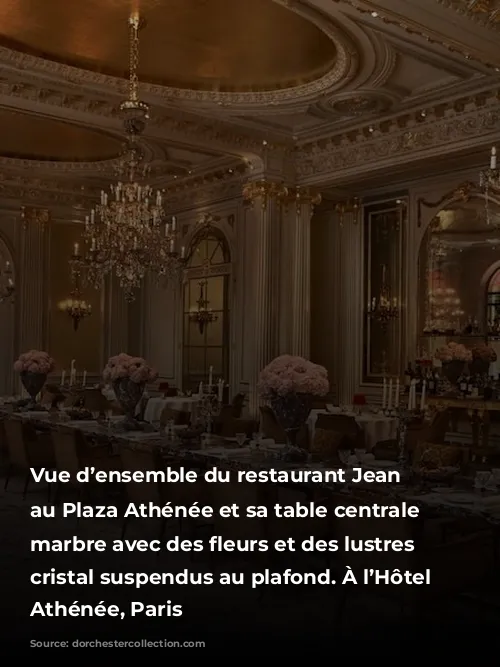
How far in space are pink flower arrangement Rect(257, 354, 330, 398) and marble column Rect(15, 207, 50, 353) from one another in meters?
8.26

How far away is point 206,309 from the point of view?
12.5 meters

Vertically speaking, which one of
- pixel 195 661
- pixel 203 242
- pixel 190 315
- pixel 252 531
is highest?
pixel 203 242

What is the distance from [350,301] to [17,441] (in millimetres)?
5556

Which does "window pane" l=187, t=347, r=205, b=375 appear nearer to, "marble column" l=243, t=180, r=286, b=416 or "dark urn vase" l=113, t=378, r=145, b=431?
"marble column" l=243, t=180, r=286, b=416

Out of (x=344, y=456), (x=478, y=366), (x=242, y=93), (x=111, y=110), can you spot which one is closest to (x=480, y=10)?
(x=344, y=456)

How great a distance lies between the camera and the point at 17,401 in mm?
9180

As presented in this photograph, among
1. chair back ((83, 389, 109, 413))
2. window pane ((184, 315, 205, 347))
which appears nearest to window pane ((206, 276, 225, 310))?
window pane ((184, 315, 205, 347))

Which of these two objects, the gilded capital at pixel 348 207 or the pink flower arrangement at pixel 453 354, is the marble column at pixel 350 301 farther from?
the pink flower arrangement at pixel 453 354

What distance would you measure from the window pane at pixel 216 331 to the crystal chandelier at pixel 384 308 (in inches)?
95.6

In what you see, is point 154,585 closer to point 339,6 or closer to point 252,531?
point 252,531

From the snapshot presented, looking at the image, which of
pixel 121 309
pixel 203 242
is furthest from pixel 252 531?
pixel 121 309

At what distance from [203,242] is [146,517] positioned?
24.6ft

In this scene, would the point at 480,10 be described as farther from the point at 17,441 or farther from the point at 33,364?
the point at 33,364

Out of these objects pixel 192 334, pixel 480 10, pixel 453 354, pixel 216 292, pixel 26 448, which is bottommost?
pixel 26 448
